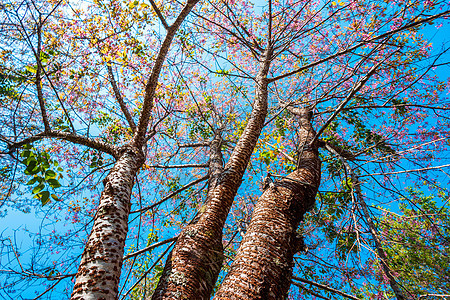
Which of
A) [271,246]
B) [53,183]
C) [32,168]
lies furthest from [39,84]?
[271,246]

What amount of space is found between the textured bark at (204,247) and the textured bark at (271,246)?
17.4 inches

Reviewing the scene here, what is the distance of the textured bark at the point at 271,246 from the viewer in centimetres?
129

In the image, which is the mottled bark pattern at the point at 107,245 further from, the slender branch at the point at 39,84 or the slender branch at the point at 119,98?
the slender branch at the point at 119,98

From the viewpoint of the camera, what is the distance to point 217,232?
2131mm

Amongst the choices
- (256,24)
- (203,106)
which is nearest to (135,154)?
(203,106)

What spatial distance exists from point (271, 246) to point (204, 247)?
2.32ft

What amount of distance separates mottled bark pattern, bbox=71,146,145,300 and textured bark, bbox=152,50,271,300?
394 millimetres

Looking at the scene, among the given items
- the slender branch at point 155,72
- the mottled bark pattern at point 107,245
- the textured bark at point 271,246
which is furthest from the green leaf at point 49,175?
the textured bark at point 271,246

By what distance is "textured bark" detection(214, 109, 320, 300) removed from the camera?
1.29 metres

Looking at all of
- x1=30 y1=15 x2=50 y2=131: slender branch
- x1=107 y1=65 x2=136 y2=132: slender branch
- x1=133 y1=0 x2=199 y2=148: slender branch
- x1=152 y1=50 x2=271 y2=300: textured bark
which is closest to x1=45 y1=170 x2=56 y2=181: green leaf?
x1=30 y1=15 x2=50 y2=131: slender branch

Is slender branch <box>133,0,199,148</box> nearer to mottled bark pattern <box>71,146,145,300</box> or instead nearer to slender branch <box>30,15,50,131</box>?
mottled bark pattern <box>71,146,145,300</box>

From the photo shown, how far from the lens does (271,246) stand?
1.53 meters

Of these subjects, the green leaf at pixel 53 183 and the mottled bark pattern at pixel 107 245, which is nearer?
the mottled bark pattern at pixel 107 245

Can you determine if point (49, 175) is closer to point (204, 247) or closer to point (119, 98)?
point (204, 247)
